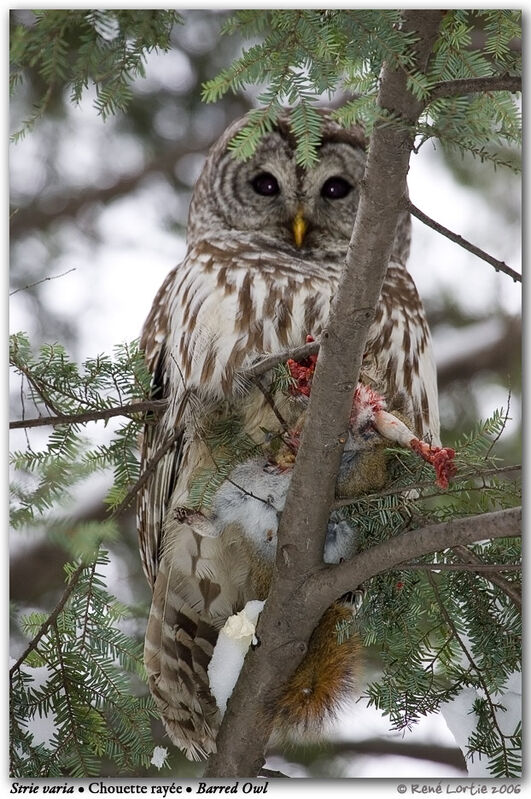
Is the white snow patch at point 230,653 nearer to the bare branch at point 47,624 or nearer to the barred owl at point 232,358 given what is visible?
→ the barred owl at point 232,358

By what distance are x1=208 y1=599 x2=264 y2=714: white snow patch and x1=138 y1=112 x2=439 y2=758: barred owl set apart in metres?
0.13

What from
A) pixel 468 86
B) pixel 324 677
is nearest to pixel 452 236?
pixel 468 86

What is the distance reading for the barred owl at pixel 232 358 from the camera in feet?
9.11

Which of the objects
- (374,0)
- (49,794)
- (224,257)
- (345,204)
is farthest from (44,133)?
(49,794)

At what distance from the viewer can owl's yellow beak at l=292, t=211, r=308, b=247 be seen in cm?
336

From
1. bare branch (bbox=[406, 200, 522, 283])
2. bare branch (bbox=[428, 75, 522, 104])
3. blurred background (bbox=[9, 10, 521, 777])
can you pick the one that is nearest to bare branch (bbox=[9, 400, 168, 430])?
blurred background (bbox=[9, 10, 521, 777])

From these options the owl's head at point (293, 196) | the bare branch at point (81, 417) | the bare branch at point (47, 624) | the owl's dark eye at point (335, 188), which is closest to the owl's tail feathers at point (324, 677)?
the bare branch at point (47, 624)

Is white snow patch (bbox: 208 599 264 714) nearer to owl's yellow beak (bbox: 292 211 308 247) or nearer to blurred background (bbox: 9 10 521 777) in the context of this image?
blurred background (bbox: 9 10 521 777)

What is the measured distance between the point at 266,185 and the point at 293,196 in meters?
0.13

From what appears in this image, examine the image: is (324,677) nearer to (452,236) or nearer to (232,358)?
(232,358)

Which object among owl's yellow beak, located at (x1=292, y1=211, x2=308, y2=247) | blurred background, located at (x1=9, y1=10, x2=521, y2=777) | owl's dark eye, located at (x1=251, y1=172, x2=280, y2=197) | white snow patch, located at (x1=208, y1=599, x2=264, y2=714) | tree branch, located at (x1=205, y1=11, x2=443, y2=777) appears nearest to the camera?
tree branch, located at (x1=205, y1=11, x2=443, y2=777)

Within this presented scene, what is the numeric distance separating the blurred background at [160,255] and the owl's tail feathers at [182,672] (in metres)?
0.13

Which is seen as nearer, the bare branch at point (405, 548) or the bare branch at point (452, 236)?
the bare branch at point (405, 548)

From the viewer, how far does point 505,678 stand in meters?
2.41
